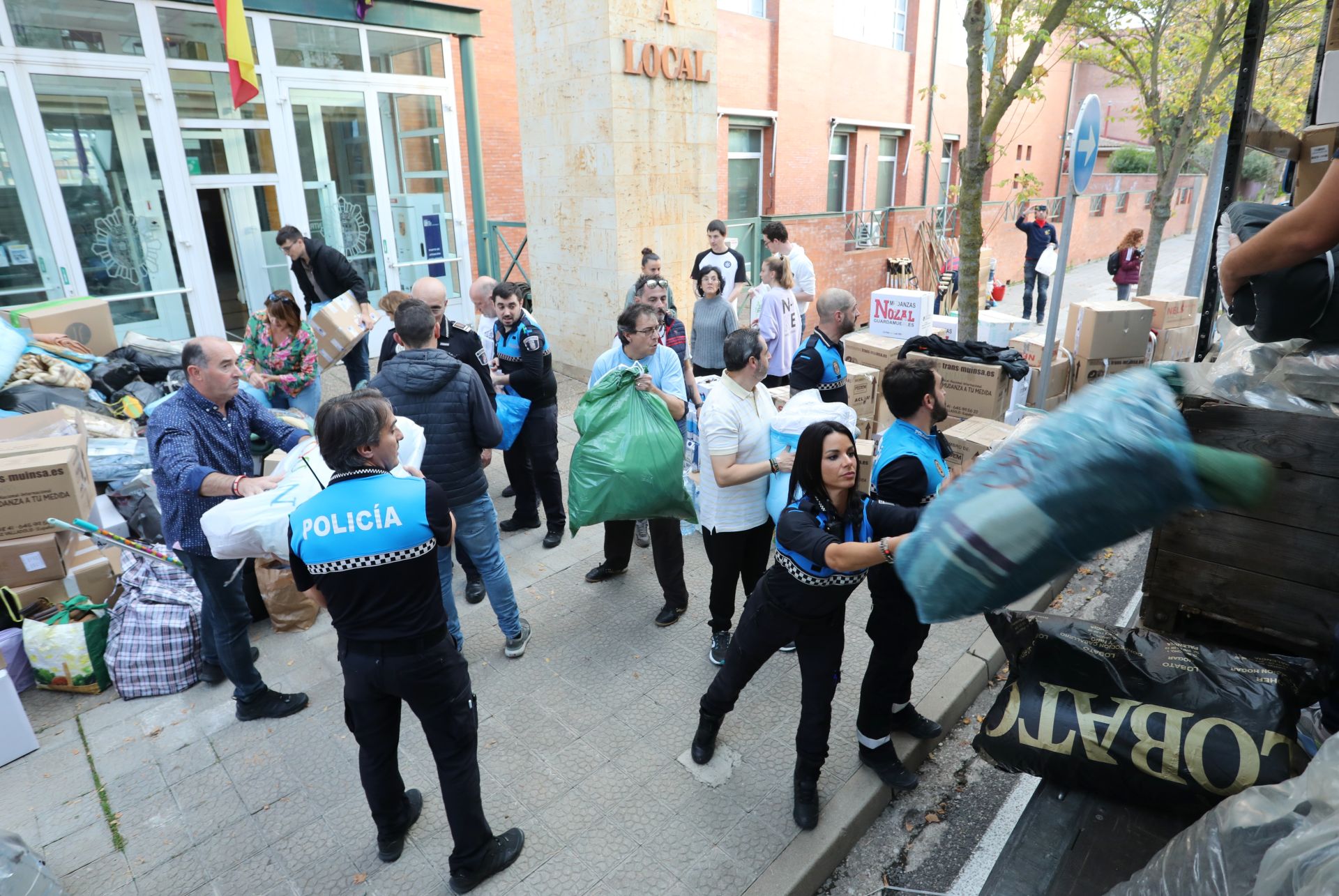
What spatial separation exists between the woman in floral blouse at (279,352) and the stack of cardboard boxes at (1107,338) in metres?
7.11

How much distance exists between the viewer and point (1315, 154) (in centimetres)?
336

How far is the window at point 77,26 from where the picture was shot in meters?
7.69

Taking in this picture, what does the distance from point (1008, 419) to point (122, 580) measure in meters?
6.47

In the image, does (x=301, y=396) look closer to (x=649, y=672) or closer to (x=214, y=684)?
(x=214, y=684)

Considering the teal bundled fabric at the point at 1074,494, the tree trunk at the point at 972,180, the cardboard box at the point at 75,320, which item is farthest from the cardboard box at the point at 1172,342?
the cardboard box at the point at 75,320

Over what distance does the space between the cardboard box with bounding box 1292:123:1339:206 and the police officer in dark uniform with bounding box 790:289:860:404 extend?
2.32 metres

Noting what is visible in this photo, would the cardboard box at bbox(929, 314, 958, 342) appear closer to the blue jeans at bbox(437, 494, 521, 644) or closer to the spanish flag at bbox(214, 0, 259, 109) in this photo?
the blue jeans at bbox(437, 494, 521, 644)

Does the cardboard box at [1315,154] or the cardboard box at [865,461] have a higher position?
the cardboard box at [1315,154]

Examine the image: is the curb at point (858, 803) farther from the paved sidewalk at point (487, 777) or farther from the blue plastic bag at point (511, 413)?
the blue plastic bag at point (511, 413)

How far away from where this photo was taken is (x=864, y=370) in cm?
654

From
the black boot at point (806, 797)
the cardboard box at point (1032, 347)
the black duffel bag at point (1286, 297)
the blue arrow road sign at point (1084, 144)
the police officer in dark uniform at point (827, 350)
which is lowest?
the black boot at point (806, 797)

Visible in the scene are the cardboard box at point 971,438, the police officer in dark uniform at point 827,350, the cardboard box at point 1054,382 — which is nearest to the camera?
the police officer in dark uniform at point 827,350

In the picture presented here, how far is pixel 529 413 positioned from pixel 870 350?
3547mm

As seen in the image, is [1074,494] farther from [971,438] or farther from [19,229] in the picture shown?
[19,229]
